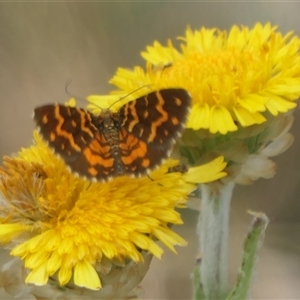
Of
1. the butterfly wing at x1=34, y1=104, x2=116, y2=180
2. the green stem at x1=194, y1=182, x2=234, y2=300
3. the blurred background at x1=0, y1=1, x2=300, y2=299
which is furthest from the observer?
the blurred background at x1=0, y1=1, x2=300, y2=299

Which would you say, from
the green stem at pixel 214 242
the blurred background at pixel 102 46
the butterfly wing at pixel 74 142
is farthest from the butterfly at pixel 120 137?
the blurred background at pixel 102 46

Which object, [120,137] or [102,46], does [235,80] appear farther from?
[102,46]

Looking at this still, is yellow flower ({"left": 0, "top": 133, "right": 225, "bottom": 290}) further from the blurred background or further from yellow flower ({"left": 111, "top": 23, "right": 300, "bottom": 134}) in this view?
the blurred background

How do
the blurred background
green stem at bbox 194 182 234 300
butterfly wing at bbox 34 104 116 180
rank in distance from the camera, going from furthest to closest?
the blurred background < green stem at bbox 194 182 234 300 < butterfly wing at bbox 34 104 116 180

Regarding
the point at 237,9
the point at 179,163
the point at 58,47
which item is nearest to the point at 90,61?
the point at 58,47

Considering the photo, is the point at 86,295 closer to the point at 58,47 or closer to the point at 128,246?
the point at 128,246

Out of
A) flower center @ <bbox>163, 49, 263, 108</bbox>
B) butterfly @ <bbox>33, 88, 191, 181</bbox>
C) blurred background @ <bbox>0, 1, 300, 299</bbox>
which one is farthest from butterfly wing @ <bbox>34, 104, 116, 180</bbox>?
blurred background @ <bbox>0, 1, 300, 299</bbox>

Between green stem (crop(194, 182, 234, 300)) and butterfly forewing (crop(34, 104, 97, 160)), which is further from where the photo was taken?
green stem (crop(194, 182, 234, 300))

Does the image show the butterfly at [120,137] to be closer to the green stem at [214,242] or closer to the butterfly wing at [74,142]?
the butterfly wing at [74,142]
